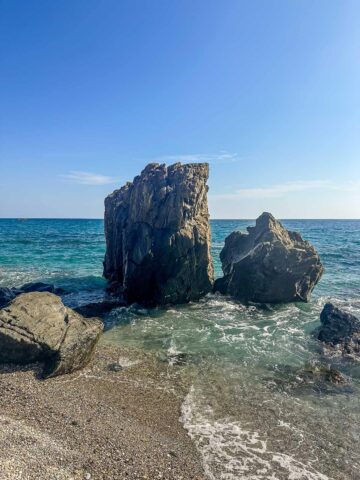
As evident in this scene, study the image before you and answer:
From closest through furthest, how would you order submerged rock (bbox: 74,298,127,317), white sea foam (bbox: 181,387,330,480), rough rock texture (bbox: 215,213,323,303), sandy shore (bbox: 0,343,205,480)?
1. sandy shore (bbox: 0,343,205,480)
2. white sea foam (bbox: 181,387,330,480)
3. submerged rock (bbox: 74,298,127,317)
4. rough rock texture (bbox: 215,213,323,303)

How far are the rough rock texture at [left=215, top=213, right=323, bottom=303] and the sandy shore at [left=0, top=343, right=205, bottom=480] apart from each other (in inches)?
525

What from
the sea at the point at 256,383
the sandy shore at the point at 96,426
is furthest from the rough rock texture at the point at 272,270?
the sandy shore at the point at 96,426

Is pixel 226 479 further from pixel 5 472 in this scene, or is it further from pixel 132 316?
pixel 132 316

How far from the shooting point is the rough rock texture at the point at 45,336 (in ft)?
43.2

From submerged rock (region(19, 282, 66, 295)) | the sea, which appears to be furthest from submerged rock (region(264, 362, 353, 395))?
submerged rock (region(19, 282, 66, 295))

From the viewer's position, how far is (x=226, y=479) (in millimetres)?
8641

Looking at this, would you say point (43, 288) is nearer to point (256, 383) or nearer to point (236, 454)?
point (256, 383)

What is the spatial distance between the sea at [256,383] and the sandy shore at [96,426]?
2.66ft

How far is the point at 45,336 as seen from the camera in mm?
13633

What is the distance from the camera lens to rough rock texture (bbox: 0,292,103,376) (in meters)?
13.2

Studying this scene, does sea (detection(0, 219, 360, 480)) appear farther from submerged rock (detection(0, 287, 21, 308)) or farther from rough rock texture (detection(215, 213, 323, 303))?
submerged rock (detection(0, 287, 21, 308))

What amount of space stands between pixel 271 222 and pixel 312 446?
66.1ft

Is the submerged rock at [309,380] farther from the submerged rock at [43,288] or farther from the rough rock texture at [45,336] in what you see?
the submerged rock at [43,288]

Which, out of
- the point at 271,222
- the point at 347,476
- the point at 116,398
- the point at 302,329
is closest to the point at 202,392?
the point at 116,398
